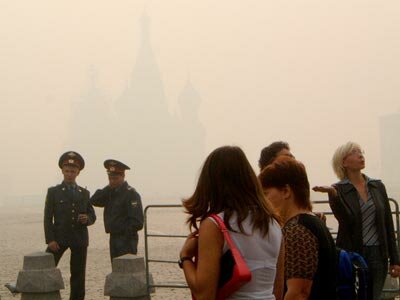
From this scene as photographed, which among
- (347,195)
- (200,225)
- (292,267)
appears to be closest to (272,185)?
(292,267)

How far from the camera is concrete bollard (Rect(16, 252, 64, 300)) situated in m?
7.90

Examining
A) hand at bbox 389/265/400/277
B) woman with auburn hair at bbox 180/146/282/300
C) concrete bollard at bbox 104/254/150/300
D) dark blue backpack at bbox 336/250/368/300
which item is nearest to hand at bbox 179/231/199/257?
woman with auburn hair at bbox 180/146/282/300

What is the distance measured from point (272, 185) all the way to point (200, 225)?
2.26 ft

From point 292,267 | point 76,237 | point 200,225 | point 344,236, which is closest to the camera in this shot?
point 200,225

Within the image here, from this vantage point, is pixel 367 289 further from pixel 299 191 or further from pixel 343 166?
pixel 343 166

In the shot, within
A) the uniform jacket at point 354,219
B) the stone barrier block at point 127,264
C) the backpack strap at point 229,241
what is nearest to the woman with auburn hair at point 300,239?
the backpack strap at point 229,241

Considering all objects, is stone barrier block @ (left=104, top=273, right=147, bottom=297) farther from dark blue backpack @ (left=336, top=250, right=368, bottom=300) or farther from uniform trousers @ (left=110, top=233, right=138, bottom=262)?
dark blue backpack @ (left=336, top=250, right=368, bottom=300)

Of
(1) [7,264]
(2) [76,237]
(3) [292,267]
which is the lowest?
(1) [7,264]

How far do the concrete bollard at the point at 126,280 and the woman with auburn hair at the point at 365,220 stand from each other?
267cm

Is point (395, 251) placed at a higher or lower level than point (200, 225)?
lower

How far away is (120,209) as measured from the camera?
28.1 ft

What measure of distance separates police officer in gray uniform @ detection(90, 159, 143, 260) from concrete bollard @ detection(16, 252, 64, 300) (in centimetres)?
84

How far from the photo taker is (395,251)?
5.55 meters

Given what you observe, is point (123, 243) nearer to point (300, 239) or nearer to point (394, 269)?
point (394, 269)
